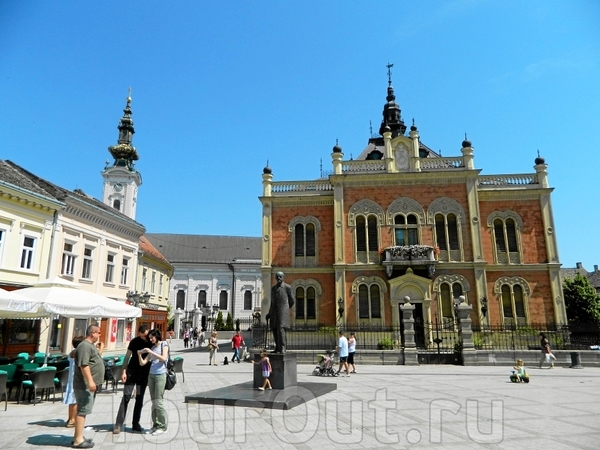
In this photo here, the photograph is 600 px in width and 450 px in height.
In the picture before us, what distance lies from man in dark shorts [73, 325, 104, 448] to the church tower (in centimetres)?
4192

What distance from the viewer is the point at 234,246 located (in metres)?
66.9

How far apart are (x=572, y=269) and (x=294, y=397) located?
84249mm

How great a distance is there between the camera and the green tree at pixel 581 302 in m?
39.8

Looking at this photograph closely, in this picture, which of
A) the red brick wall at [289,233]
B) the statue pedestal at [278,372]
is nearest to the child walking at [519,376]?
the statue pedestal at [278,372]

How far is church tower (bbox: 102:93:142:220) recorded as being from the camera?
4675 cm

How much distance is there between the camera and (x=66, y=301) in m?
11.3

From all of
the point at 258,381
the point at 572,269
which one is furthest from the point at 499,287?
the point at 572,269

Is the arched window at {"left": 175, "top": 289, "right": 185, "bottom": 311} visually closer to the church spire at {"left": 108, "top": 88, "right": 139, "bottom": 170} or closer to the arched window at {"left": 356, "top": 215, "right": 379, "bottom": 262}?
the church spire at {"left": 108, "top": 88, "right": 139, "bottom": 170}

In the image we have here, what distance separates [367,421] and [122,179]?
150 ft

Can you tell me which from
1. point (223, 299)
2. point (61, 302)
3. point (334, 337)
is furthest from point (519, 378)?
point (223, 299)

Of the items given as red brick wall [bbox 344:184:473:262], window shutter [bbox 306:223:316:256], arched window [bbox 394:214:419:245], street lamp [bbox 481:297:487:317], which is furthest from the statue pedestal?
street lamp [bbox 481:297:487:317]

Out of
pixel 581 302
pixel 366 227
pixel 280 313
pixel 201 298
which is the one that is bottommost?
pixel 280 313

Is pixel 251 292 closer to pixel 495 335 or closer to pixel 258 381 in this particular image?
pixel 495 335

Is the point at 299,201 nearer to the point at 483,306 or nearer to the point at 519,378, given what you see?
the point at 483,306
